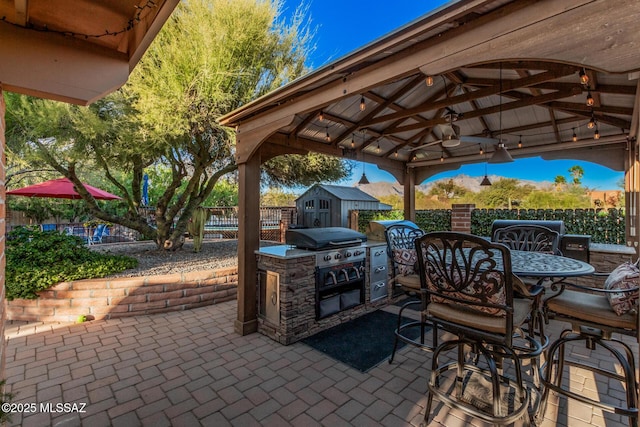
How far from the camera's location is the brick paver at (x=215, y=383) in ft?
6.70

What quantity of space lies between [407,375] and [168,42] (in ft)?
20.1

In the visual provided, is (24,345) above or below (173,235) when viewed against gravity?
below

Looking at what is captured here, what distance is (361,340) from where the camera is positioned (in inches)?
128

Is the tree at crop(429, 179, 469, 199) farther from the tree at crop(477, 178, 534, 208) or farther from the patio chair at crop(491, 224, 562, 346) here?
the patio chair at crop(491, 224, 562, 346)

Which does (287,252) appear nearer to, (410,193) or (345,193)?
(410,193)

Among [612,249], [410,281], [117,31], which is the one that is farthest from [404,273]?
[612,249]

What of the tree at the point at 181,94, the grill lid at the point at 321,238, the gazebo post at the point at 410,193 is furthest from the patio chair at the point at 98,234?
the gazebo post at the point at 410,193

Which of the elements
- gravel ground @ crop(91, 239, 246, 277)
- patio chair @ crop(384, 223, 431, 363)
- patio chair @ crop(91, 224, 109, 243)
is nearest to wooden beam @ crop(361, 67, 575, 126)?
patio chair @ crop(384, 223, 431, 363)

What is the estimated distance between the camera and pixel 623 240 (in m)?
4.82

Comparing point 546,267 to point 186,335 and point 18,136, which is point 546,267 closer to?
point 186,335

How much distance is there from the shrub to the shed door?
274 inches

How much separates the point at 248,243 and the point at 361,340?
5.69ft

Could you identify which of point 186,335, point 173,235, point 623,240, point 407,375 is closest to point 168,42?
point 173,235

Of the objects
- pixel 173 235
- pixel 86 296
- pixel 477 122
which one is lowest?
pixel 86 296
